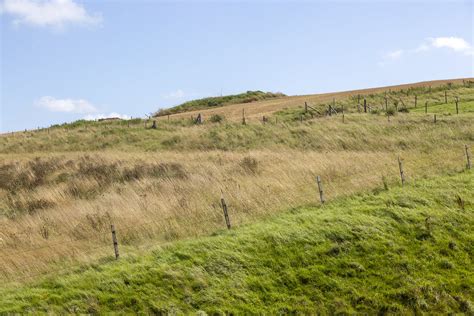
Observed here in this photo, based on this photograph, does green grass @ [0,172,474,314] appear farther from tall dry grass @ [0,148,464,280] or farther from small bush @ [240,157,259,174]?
small bush @ [240,157,259,174]

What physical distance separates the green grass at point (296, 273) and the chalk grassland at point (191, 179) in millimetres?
1222

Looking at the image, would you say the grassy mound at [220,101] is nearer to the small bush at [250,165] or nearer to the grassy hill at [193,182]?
the grassy hill at [193,182]

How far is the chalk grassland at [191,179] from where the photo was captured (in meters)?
12.2

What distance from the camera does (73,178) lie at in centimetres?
2139

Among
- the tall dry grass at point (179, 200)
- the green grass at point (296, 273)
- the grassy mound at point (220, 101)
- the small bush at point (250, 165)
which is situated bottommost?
the green grass at point (296, 273)

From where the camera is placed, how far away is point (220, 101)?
69188mm

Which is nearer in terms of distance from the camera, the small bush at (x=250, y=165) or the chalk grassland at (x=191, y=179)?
the chalk grassland at (x=191, y=179)

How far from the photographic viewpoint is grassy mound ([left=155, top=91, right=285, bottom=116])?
6688cm

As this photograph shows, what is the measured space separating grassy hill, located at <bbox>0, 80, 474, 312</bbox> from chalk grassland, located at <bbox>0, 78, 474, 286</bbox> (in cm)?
5

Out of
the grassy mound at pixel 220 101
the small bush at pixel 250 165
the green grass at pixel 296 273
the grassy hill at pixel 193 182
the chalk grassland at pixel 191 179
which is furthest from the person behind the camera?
the grassy mound at pixel 220 101

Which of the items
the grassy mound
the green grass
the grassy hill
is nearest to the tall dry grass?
the grassy hill

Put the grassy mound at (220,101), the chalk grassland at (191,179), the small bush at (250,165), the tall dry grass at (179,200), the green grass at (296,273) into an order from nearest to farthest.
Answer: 1. the green grass at (296,273)
2. the tall dry grass at (179,200)
3. the chalk grassland at (191,179)
4. the small bush at (250,165)
5. the grassy mound at (220,101)

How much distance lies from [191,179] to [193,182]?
0.55m

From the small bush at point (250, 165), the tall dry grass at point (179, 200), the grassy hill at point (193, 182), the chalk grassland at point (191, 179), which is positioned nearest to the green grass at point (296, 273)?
the grassy hill at point (193, 182)
